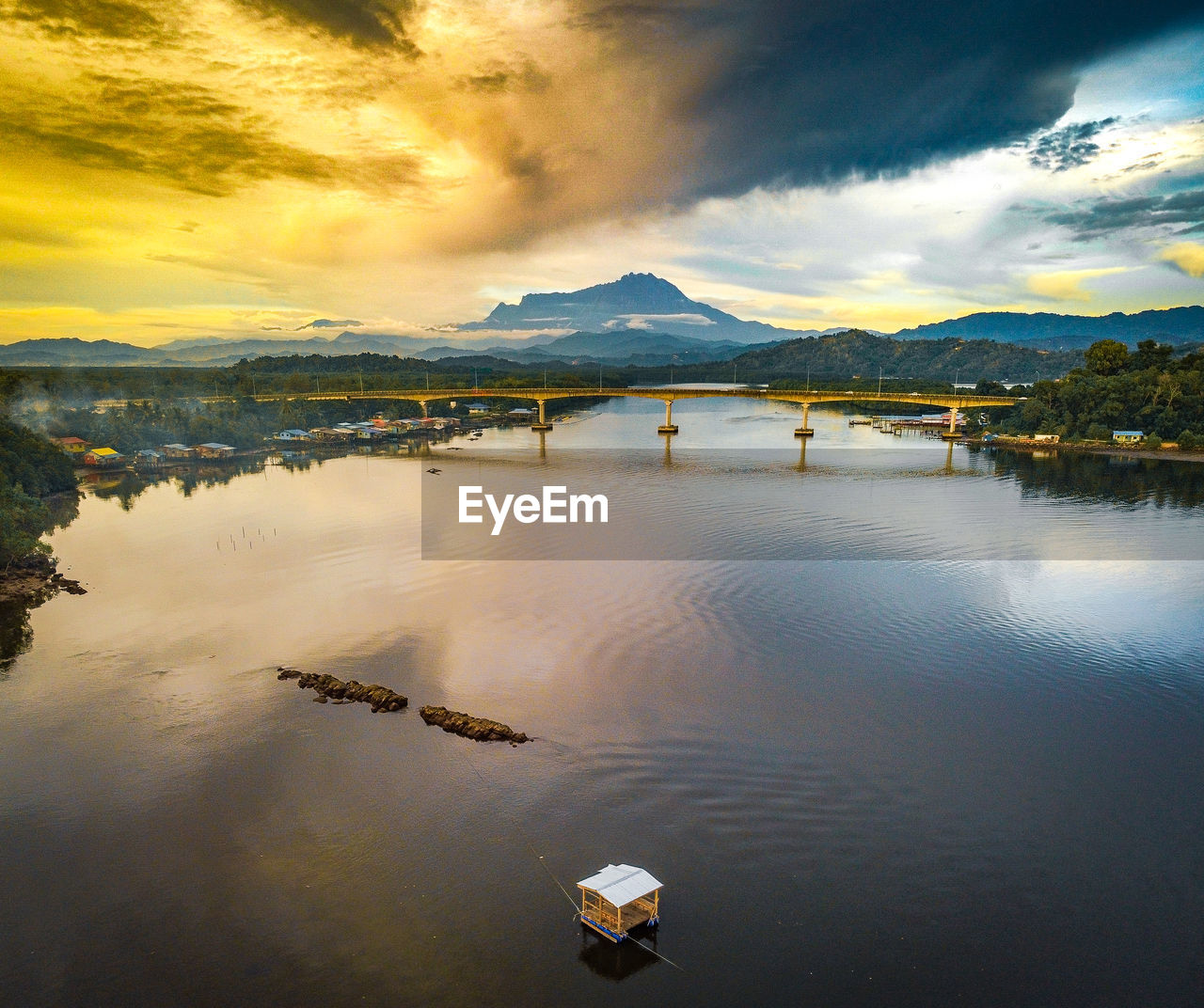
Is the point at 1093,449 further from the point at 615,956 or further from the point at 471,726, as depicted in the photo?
the point at 615,956

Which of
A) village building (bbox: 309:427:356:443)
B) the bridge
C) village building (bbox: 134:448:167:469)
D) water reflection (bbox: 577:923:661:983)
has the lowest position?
water reflection (bbox: 577:923:661:983)

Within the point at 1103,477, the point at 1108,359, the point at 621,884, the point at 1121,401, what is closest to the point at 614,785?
the point at 621,884

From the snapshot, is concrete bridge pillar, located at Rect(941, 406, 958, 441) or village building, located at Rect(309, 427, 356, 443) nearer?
concrete bridge pillar, located at Rect(941, 406, 958, 441)

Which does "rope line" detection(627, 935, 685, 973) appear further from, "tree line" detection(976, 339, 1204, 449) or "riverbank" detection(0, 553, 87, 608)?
"tree line" detection(976, 339, 1204, 449)

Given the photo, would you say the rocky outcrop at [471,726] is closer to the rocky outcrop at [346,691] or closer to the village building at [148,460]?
the rocky outcrop at [346,691]

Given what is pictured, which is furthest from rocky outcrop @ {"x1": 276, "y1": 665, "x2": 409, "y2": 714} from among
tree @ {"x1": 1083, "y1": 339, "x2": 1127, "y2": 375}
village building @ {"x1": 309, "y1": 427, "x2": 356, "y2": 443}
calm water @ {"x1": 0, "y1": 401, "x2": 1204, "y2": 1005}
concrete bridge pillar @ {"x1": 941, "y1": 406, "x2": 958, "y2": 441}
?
tree @ {"x1": 1083, "y1": 339, "x2": 1127, "y2": 375}

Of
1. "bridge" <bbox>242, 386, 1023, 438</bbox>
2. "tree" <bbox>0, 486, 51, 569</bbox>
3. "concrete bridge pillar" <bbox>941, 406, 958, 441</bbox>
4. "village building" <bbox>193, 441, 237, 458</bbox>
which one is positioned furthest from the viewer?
"concrete bridge pillar" <bbox>941, 406, 958, 441</bbox>

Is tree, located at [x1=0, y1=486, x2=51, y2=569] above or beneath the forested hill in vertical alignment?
beneath

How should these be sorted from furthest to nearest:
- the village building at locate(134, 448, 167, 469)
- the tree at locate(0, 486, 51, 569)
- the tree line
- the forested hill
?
the forested hill, the tree line, the village building at locate(134, 448, 167, 469), the tree at locate(0, 486, 51, 569)
